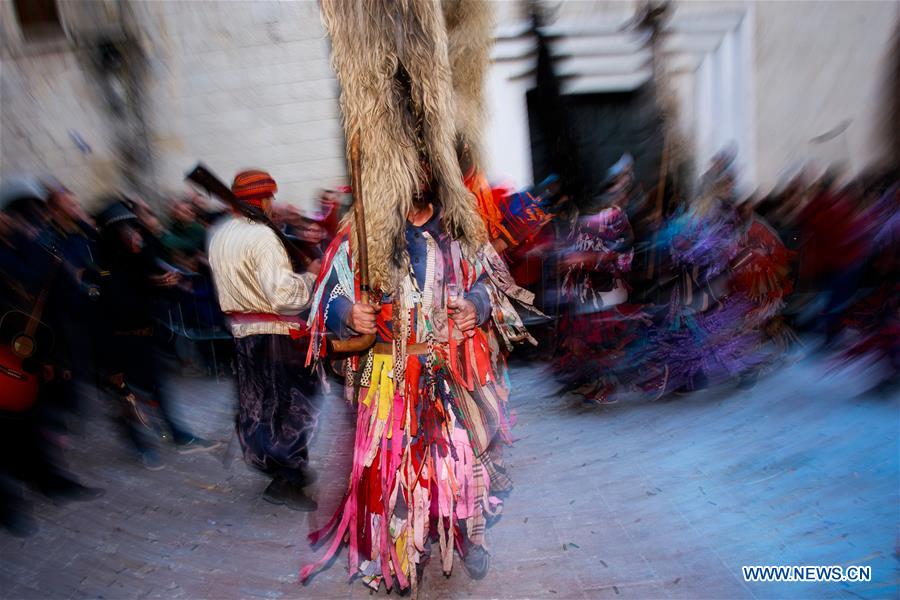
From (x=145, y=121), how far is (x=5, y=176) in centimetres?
85

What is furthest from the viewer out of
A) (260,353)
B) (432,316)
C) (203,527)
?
(260,353)

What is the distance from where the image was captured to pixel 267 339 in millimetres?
3072

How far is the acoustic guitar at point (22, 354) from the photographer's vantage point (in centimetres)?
280

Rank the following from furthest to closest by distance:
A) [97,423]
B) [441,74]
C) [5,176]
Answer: [97,423] → [5,176] → [441,74]

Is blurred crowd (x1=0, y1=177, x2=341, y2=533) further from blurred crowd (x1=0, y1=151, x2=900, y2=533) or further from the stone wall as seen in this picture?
the stone wall

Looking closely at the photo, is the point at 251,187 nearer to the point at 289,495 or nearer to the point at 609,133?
the point at 289,495

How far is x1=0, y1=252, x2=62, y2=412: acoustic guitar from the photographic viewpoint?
280 centimetres

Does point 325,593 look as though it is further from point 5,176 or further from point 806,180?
point 806,180

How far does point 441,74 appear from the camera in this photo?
6.53ft

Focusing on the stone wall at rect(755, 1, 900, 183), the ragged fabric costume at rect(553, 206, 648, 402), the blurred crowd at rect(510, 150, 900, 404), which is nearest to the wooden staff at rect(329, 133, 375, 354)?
the blurred crowd at rect(510, 150, 900, 404)

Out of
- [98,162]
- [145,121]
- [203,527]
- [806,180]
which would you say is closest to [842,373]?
[806,180]

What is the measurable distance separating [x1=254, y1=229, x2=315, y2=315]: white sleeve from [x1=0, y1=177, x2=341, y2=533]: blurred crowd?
919 millimetres

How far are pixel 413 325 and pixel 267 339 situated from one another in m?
1.22

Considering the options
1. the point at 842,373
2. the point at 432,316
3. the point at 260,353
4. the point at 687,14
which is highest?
the point at 687,14
